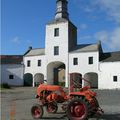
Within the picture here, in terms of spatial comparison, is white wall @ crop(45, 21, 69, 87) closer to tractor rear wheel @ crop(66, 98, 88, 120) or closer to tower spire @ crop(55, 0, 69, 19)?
tower spire @ crop(55, 0, 69, 19)

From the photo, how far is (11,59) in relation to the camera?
53.7 metres

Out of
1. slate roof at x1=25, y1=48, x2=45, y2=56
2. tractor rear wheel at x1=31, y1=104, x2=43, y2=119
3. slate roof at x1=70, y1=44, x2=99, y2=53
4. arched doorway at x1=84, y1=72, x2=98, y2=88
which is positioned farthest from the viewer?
slate roof at x1=25, y1=48, x2=45, y2=56

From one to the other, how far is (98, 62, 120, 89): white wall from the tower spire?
11.8 m

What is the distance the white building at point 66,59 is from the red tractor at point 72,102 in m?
30.0

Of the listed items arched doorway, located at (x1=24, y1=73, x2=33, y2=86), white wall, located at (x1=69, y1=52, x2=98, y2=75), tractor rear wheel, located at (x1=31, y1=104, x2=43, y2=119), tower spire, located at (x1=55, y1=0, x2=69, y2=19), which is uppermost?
tower spire, located at (x1=55, y1=0, x2=69, y2=19)

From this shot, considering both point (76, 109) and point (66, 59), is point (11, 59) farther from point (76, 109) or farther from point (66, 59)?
point (76, 109)

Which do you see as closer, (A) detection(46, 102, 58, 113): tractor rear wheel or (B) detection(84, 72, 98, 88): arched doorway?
(A) detection(46, 102, 58, 113): tractor rear wheel

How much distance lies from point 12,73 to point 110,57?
57.9 ft

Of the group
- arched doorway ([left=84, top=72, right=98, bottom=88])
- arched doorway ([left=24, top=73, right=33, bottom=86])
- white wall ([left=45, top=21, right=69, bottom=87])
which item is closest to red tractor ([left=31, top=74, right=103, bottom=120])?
white wall ([left=45, top=21, right=69, bottom=87])

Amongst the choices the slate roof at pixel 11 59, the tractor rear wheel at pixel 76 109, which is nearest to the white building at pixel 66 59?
the slate roof at pixel 11 59

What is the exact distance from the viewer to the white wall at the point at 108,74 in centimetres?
4128

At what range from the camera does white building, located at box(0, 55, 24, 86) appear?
1986 inches

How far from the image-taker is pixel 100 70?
42.8 metres

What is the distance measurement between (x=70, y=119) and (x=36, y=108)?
180 centimetres
